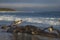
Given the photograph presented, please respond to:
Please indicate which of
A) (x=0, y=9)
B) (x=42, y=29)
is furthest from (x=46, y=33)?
(x=0, y=9)

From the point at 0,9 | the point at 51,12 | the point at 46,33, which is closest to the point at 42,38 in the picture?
the point at 46,33

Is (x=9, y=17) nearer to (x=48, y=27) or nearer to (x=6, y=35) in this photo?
(x=6, y=35)

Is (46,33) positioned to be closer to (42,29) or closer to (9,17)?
(42,29)

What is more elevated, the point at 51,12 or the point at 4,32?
the point at 51,12

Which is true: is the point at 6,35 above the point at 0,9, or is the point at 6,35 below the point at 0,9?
below

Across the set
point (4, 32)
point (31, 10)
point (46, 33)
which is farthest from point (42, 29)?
point (4, 32)
